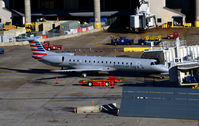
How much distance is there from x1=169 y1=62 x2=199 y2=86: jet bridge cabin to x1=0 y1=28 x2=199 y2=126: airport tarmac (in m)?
7.06

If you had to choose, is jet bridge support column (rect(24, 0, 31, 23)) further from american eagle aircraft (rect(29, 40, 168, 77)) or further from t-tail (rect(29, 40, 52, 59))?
american eagle aircraft (rect(29, 40, 168, 77))

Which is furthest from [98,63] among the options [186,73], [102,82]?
[186,73]

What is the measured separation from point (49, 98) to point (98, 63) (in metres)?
12.5

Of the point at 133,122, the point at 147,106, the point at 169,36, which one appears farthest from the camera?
the point at 169,36

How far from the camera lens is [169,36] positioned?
97312mm

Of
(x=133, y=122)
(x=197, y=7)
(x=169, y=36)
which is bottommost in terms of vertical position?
(x=133, y=122)

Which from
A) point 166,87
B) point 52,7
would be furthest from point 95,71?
point 52,7

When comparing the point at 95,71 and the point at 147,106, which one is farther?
the point at 95,71

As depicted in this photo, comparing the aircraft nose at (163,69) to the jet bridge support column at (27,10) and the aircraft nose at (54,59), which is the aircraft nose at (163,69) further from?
the jet bridge support column at (27,10)

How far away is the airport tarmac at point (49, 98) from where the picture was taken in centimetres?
4356

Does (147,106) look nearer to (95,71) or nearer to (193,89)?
(193,89)

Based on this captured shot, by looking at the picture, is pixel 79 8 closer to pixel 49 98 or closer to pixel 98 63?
pixel 98 63

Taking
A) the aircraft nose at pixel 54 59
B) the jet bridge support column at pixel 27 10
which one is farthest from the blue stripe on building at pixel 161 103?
the jet bridge support column at pixel 27 10

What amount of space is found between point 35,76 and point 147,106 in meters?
24.4
